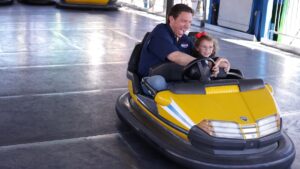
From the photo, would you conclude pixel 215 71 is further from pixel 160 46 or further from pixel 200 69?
pixel 160 46

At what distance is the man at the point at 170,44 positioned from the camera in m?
2.33

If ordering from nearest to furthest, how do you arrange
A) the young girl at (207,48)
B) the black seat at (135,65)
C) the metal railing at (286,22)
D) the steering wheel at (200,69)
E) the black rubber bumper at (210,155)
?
the black rubber bumper at (210,155), the steering wheel at (200,69), the young girl at (207,48), the black seat at (135,65), the metal railing at (286,22)

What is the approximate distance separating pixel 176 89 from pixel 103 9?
292 inches

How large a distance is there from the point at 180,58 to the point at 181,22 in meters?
0.23

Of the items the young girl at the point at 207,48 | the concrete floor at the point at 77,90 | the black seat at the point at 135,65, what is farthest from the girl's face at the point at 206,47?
the concrete floor at the point at 77,90

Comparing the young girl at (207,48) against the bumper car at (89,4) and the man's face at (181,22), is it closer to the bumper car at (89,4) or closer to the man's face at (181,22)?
the man's face at (181,22)

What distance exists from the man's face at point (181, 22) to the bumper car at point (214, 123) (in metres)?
0.21

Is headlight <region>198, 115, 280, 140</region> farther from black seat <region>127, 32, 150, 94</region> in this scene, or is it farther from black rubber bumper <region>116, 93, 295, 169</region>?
black seat <region>127, 32, 150, 94</region>

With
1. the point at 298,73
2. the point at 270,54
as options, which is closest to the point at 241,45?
the point at 270,54

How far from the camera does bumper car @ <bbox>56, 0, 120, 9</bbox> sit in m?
8.95

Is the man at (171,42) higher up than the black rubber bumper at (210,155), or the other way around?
the man at (171,42)

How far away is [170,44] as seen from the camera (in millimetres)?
2414

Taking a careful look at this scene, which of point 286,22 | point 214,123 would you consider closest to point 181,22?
point 214,123

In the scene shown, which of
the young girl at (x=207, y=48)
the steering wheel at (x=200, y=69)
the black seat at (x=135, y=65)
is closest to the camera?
the steering wheel at (x=200, y=69)
